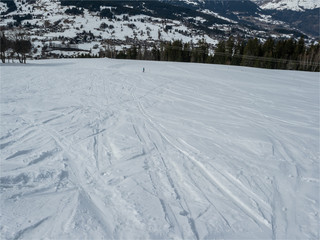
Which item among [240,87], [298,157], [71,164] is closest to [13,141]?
[71,164]

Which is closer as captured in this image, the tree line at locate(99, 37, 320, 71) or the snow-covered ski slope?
the snow-covered ski slope

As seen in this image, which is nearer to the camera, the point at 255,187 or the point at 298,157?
the point at 255,187

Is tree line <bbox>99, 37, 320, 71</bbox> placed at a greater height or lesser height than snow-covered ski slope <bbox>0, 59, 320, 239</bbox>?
greater

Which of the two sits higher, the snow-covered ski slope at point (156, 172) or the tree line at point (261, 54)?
the tree line at point (261, 54)

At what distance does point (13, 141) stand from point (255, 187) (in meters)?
6.43

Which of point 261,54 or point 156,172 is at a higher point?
point 261,54

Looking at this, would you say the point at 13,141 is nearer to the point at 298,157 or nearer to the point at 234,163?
the point at 234,163

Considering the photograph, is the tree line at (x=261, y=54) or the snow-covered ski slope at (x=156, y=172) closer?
the snow-covered ski slope at (x=156, y=172)

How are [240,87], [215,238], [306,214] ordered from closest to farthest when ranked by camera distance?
[215,238] < [306,214] < [240,87]

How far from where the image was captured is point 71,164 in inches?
182

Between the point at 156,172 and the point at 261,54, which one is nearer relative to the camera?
the point at 156,172

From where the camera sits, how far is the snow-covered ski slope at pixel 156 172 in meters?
3.13

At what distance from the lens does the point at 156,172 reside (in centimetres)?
445

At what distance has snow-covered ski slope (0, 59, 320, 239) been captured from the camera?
3.13 meters
